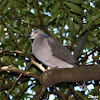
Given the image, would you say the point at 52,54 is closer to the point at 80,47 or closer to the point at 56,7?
the point at 56,7

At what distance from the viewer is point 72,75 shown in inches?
132

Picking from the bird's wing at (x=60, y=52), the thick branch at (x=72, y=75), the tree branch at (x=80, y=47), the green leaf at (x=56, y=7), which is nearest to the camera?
the thick branch at (x=72, y=75)

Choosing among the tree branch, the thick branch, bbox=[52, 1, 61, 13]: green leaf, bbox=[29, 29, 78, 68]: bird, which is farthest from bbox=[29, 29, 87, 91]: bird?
the tree branch

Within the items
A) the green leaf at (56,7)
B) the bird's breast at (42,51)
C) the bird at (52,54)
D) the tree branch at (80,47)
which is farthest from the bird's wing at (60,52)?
the tree branch at (80,47)

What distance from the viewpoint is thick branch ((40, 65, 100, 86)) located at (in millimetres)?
3157

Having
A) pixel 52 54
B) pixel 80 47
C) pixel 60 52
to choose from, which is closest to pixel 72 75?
pixel 52 54

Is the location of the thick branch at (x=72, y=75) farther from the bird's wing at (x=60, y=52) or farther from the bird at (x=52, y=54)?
the bird's wing at (x=60, y=52)

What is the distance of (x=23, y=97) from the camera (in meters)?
5.80

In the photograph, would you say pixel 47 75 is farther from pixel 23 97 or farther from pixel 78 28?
pixel 23 97

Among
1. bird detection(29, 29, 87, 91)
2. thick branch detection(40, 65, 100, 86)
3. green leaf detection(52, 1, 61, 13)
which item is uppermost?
green leaf detection(52, 1, 61, 13)

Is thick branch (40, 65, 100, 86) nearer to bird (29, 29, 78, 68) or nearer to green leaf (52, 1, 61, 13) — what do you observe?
bird (29, 29, 78, 68)

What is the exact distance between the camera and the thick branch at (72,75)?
10.4 feet

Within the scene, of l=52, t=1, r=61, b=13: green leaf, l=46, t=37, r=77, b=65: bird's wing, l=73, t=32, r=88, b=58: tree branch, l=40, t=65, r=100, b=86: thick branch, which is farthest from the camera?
l=73, t=32, r=88, b=58: tree branch

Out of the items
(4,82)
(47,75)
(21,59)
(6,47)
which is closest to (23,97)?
(4,82)
